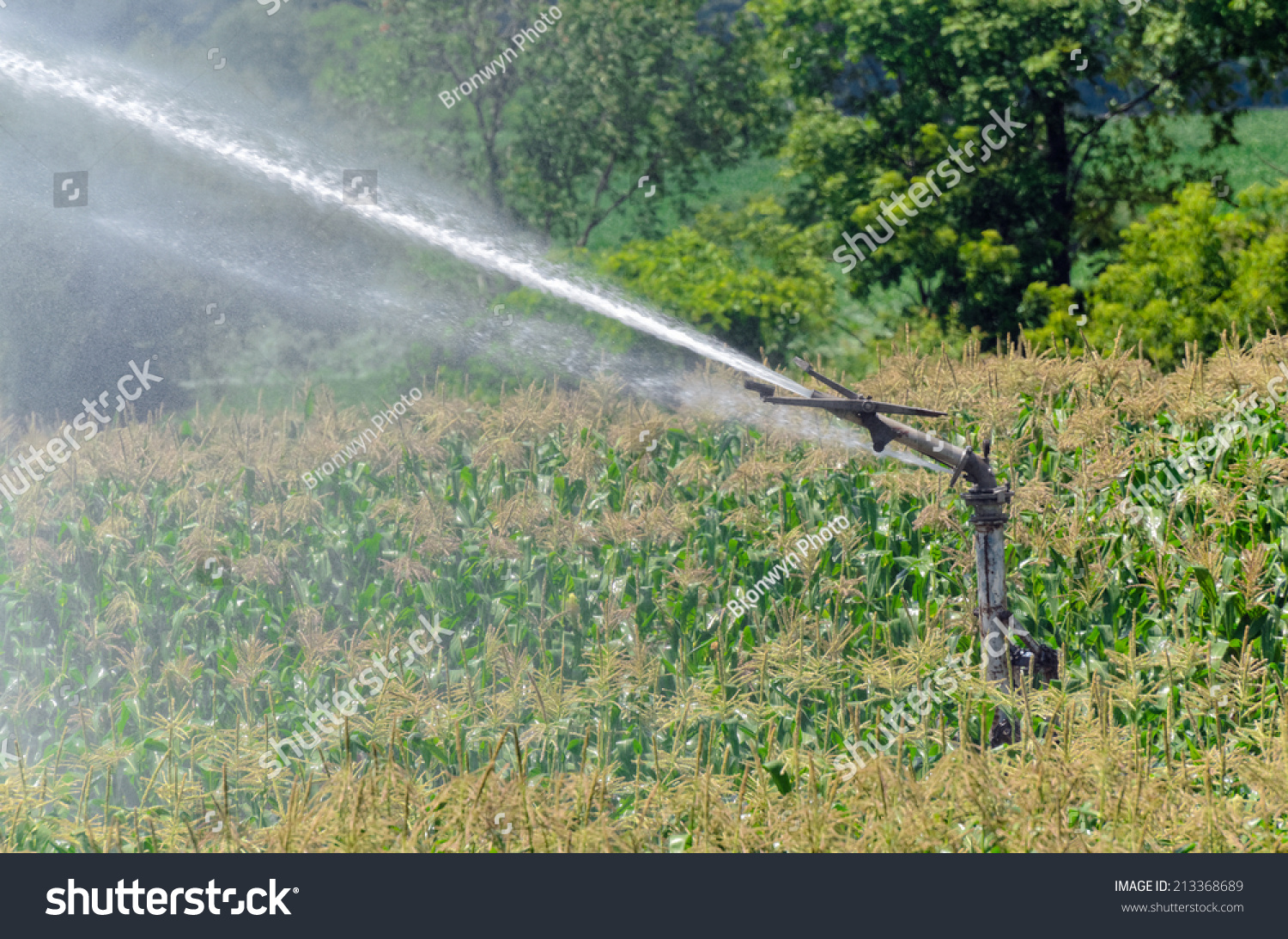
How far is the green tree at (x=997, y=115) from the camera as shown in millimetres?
18297

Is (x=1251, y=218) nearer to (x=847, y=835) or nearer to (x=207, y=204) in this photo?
(x=847, y=835)

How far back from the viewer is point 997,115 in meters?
18.9

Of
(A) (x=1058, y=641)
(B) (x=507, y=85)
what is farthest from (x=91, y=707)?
(B) (x=507, y=85)

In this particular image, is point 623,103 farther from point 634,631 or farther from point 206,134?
point 634,631

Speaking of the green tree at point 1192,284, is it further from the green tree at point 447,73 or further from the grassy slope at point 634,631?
the green tree at point 447,73

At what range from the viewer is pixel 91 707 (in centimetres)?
763

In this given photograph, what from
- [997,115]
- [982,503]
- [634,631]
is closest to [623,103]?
[997,115]

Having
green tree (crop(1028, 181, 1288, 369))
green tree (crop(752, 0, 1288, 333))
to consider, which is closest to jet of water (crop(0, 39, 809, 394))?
green tree (crop(1028, 181, 1288, 369))

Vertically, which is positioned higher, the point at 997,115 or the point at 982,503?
the point at 997,115

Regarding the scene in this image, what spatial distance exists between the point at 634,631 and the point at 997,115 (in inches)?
556

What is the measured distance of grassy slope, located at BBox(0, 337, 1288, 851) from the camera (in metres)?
4.48

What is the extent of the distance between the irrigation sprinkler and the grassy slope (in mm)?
241

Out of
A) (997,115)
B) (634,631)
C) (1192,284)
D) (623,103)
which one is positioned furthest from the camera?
(623,103)

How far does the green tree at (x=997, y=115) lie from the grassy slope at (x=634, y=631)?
8.43 metres
